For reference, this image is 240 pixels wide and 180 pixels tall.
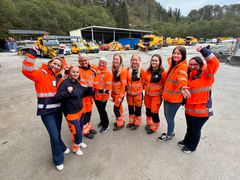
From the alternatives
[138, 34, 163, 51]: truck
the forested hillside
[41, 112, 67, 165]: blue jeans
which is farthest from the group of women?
the forested hillside

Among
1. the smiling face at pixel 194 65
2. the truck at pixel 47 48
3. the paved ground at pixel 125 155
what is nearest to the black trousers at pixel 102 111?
the paved ground at pixel 125 155

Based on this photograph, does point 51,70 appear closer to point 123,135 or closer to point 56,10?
point 123,135

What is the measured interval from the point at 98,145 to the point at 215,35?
81.5 m

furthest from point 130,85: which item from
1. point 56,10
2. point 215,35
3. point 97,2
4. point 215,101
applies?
point 97,2

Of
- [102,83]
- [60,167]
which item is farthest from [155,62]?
[60,167]

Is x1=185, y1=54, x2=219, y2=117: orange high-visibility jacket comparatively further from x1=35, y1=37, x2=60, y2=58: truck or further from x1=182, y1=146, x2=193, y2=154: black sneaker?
x1=35, y1=37, x2=60, y2=58: truck

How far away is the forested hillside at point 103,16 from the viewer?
110ft

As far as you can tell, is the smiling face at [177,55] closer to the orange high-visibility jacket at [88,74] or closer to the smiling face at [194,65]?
the smiling face at [194,65]

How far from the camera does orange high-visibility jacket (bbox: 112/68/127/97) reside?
8.57 ft

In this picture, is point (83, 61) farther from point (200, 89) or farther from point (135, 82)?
point (200, 89)

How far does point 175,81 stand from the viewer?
2.09m

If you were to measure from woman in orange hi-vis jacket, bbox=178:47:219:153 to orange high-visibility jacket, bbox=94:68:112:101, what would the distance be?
133 cm

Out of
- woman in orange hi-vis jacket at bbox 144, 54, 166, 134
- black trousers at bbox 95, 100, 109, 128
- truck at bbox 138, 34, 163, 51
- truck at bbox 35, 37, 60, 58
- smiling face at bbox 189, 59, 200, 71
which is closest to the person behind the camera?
smiling face at bbox 189, 59, 200, 71

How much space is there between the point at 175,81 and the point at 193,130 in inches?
32.9
